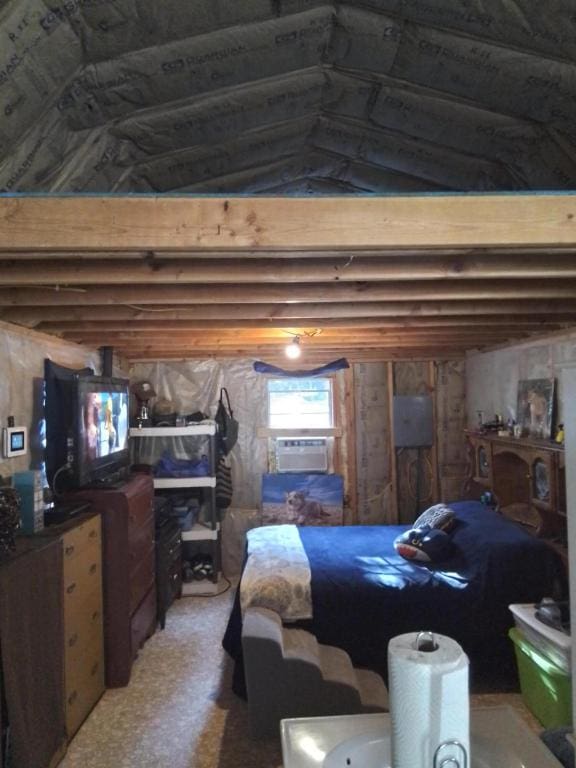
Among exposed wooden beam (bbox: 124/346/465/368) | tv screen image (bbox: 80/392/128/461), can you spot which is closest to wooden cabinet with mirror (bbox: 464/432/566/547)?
exposed wooden beam (bbox: 124/346/465/368)

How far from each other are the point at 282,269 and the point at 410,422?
11.1 feet

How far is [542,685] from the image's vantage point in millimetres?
2570

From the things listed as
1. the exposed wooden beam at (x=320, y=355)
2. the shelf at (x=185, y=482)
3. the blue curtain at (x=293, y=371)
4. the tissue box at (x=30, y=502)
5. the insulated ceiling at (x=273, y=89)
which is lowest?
the shelf at (x=185, y=482)

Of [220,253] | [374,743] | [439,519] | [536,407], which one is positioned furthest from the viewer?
[536,407]

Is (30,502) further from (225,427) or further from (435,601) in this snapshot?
(225,427)

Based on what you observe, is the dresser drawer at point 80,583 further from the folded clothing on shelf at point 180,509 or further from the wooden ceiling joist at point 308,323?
the wooden ceiling joist at point 308,323

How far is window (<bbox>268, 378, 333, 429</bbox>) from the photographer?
5301mm

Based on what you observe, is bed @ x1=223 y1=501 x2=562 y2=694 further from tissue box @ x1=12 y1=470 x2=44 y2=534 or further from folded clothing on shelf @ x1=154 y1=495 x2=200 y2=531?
folded clothing on shelf @ x1=154 y1=495 x2=200 y2=531

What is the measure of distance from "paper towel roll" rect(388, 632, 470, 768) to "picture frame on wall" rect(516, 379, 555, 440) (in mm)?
2986

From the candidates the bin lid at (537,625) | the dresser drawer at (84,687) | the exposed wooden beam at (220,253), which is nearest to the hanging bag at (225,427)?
the dresser drawer at (84,687)

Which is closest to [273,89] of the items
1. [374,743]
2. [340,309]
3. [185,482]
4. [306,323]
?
[340,309]

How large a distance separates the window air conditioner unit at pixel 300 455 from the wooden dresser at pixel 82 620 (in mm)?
2431

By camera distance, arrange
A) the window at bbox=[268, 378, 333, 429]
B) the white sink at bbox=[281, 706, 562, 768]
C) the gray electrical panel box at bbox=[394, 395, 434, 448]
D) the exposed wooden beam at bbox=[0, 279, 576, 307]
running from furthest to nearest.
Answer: the window at bbox=[268, 378, 333, 429], the gray electrical panel box at bbox=[394, 395, 434, 448], the exposed wooden beam at bbox=[0, 279, 576, 307], the white sink at bbox=[281, 706, 562, 768]

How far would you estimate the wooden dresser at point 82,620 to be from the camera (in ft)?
8.22
